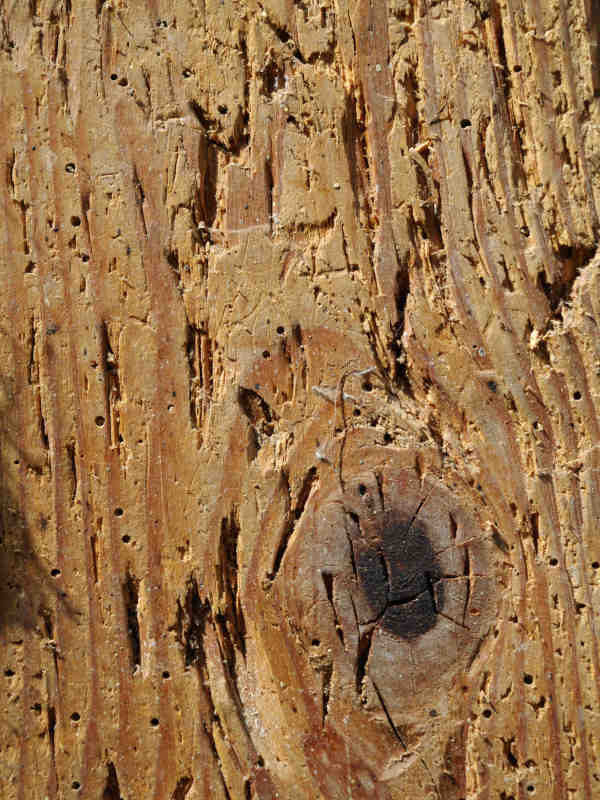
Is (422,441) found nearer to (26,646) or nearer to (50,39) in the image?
(26,646)

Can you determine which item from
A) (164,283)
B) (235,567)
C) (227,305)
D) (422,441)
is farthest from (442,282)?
(235,567)

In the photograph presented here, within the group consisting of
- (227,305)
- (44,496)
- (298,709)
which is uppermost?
(227,305)

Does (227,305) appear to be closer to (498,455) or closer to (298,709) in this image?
(498,455)

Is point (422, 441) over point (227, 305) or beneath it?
beneath

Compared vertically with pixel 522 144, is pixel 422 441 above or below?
below

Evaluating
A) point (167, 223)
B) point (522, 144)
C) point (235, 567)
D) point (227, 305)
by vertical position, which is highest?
point (522, 144)

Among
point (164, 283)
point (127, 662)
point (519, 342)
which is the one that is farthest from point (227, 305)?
point (127, 662)
